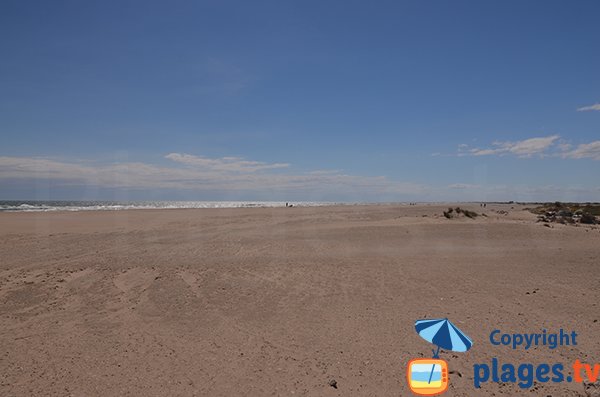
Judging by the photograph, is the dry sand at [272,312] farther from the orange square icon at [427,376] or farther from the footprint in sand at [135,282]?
the orange square icon at [427,376]

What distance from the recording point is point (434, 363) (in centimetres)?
611

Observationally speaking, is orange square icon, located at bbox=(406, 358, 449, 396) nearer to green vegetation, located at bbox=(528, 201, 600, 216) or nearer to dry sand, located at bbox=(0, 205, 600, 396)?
dry sand, located at bbox=(0, 205, 600, 396)

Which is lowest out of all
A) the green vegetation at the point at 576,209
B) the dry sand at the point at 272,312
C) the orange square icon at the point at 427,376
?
the orange square icon at the point at 427,376

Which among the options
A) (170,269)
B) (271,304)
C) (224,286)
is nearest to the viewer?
(271,304)

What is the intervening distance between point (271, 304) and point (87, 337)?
3.95 meters

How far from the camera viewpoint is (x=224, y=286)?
10.6 m

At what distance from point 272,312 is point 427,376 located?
12.6 ft

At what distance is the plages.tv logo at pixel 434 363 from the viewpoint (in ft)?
18.1

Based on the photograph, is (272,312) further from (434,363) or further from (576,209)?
(576,209)

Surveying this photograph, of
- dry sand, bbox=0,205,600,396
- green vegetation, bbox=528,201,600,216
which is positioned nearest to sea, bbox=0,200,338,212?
dry sand, bbox=0,205,600,396

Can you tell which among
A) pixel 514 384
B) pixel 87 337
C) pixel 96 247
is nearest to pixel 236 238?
pixel 96 247

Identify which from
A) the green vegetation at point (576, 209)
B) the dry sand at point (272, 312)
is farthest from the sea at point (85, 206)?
the green vegetation at point (576, 209)

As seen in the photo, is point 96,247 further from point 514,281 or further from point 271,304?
point 514,281

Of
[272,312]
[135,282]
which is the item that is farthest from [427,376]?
[135,282]
